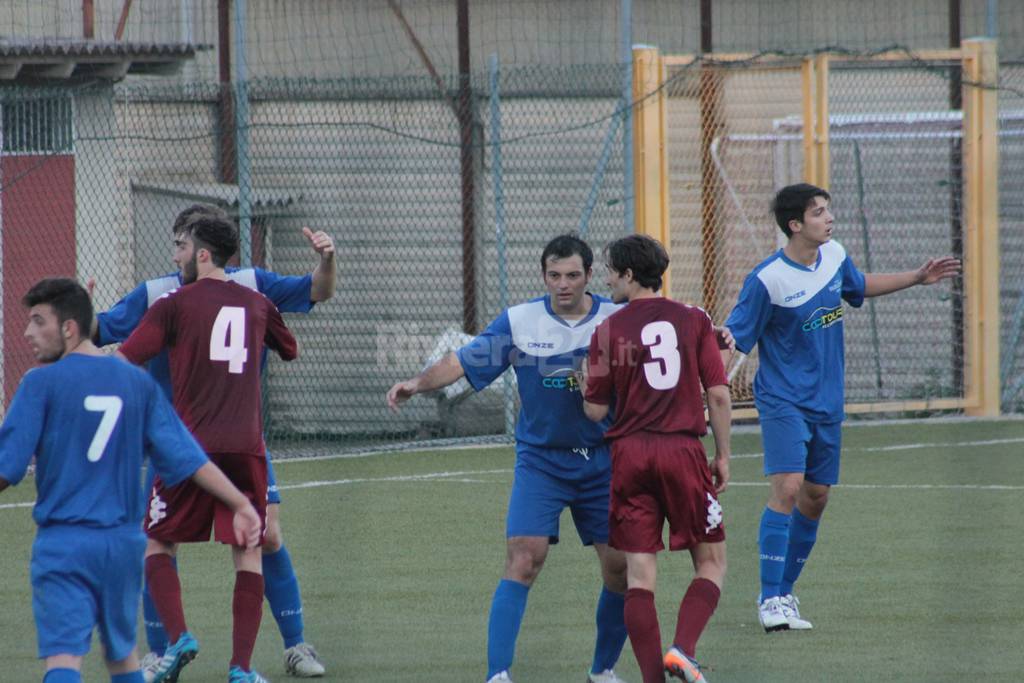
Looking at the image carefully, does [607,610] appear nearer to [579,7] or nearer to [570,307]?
[570,307]

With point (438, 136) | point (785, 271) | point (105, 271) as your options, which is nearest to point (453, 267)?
point (438, 136)

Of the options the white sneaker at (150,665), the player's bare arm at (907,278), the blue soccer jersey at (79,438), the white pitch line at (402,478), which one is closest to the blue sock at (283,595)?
the white sneaker at (150,665)

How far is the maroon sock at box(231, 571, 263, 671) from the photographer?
6.21 m

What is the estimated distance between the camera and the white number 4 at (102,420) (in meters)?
4.95

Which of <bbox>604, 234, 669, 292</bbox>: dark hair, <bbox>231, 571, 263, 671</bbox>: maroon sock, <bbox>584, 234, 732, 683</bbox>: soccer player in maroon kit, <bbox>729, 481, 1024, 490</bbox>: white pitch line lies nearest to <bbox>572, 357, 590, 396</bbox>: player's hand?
<bbox>584, 234, 732, 683</bbox>: soccer player in maroon kit

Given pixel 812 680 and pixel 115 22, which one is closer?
pixel 812 680

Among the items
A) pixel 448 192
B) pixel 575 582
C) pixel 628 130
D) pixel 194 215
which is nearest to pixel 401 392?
pixel 194 215

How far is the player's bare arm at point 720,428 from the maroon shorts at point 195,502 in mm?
1686

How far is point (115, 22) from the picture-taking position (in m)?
16.0

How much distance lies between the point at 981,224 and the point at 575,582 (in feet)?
27.3

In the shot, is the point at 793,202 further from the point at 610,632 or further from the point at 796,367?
the point at 610,632

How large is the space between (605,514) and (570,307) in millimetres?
788

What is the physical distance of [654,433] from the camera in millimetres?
6000

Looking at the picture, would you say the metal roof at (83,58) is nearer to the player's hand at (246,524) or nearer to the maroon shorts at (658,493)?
the maroon shorts at (658,493)
